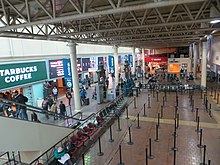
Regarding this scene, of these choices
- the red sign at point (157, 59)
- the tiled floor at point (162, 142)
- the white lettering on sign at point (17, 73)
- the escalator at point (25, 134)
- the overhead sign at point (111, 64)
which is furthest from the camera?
the red sign at point (157, 59)

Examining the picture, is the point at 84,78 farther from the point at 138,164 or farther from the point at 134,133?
the point at 138,164

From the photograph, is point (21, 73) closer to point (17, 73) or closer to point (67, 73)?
point (17, 73)

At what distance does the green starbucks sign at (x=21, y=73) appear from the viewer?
521 inches

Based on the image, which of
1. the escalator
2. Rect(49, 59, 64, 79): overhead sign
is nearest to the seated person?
the escalator

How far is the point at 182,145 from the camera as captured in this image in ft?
29.4

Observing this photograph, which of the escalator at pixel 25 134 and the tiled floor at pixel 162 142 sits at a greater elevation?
the escalator at pixel 25 134

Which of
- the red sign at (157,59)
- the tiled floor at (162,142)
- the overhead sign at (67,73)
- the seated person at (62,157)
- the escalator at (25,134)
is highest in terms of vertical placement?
the red sign at (157,59)

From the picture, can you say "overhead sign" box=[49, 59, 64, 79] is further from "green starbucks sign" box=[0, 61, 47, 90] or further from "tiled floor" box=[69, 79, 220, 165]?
"tiled floor" box=[69, 79, 220, 165]

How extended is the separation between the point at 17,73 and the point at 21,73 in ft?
1.30

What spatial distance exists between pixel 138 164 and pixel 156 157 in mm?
959

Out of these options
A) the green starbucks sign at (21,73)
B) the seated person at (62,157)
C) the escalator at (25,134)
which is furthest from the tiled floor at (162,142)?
the green starbucks sign at (21,73)

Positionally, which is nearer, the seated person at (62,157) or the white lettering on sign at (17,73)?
the seated person at (62,157)

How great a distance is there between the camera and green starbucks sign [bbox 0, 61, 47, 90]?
43.4ft

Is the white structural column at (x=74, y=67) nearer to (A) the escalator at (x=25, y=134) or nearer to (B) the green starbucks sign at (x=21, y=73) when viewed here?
(B) the green starbucks sign at (x=21, y=73)
